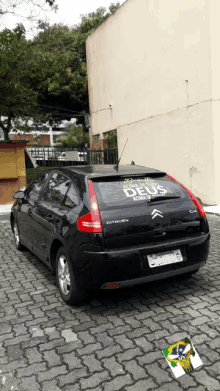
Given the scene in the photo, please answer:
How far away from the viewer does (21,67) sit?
15.5 meters

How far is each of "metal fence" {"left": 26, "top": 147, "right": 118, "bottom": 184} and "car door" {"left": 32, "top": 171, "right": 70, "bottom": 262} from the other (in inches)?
402

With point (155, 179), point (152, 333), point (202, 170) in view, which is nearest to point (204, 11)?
point (202, 170)

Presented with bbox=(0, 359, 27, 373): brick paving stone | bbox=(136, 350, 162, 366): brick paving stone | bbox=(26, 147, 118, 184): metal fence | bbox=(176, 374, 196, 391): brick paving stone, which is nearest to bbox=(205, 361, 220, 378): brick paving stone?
bbox=(176, 374, 196, 391): brick paving stone

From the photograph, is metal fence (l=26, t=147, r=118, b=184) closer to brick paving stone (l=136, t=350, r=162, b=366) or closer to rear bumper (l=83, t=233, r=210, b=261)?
rear bumper (l=83, t=233, r=210, b=261)

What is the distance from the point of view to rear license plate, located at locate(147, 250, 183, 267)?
339cm

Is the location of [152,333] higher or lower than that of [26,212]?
lower

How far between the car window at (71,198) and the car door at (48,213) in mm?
93

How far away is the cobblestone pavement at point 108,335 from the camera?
243cm

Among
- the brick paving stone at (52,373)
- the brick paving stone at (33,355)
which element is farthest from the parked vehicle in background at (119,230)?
the brick paving stone at (52,373)

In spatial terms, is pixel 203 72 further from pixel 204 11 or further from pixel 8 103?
pixel 8 103

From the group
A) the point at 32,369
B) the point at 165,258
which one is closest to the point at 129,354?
the point at 32,369

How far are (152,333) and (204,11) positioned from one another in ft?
32.4

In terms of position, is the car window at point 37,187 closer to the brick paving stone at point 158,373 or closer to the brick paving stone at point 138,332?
the brick paving stone at point 138,332

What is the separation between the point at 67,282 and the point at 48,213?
928mm
